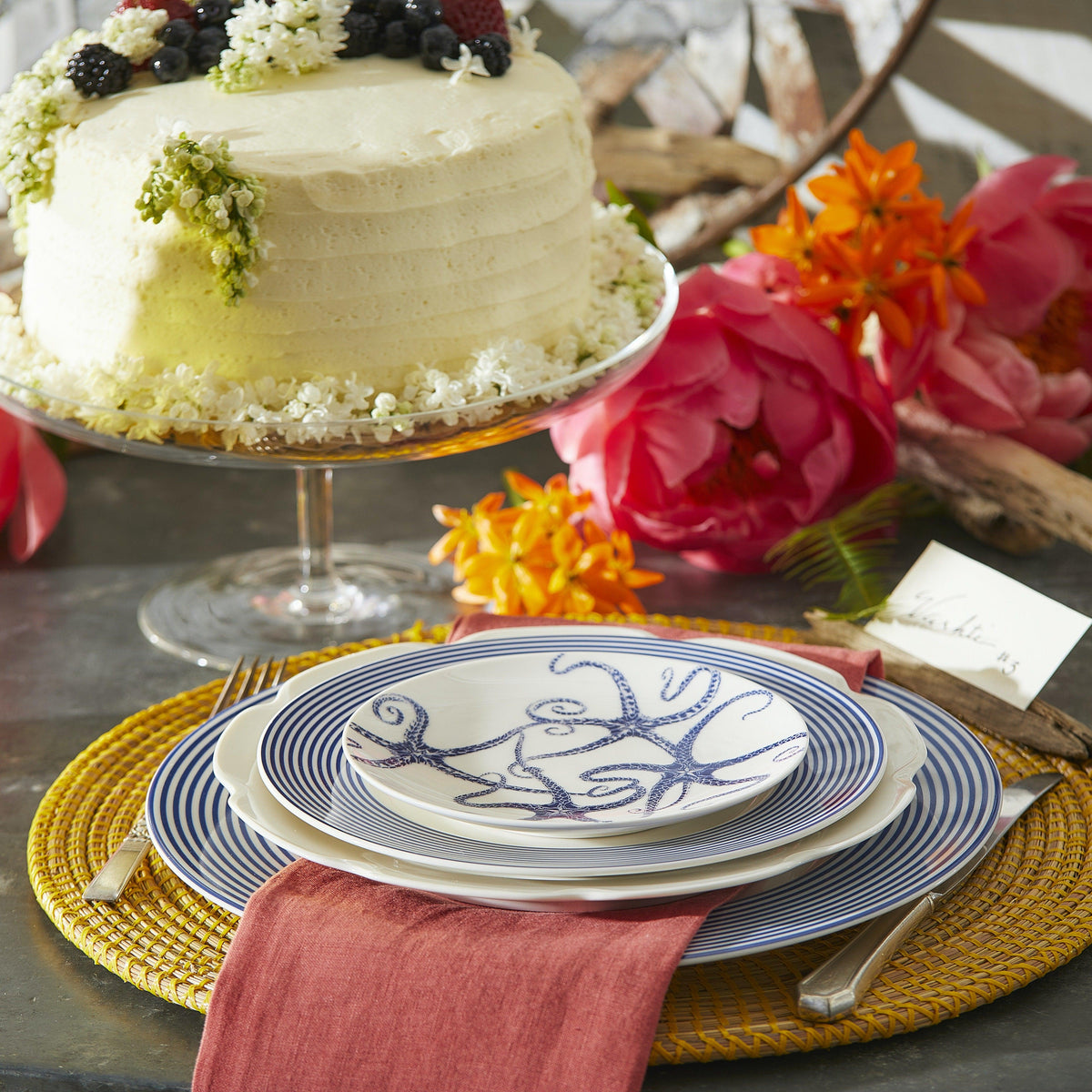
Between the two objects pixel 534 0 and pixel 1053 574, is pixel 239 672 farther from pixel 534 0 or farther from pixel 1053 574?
pixel 534 0

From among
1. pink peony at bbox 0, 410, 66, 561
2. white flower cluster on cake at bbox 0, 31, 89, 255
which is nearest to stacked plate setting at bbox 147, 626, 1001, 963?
white flower cluster on cake at bbox 0, 31, 89, 255

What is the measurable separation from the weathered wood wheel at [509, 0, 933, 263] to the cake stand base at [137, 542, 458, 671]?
0.60 metres

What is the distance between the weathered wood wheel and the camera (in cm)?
143

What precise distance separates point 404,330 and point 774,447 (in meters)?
0.33

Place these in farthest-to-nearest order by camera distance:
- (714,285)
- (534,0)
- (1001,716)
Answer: (534,0)
(714,285)
(1001,716)

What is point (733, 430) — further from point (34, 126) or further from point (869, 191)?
point (34, 126)

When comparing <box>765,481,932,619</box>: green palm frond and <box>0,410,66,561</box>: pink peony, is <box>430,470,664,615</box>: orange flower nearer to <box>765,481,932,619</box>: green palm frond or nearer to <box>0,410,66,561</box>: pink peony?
<box>765,481,932,619</box>: green palm frond

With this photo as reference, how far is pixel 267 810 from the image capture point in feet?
1.75

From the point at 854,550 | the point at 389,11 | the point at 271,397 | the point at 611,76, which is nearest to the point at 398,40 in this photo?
the point at 389,11

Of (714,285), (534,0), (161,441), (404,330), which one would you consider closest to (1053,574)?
(714,285)

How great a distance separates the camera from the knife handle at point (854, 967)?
1.62 ft

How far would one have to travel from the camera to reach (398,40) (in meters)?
0.82

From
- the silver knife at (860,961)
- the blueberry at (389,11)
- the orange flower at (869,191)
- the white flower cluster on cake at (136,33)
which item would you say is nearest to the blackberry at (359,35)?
the blueberry at (389,11)

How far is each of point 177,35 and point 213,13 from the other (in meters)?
0.03
